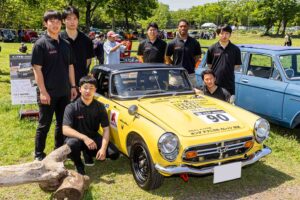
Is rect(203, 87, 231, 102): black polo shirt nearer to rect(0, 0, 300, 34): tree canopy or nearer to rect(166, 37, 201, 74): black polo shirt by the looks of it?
rect(166, 37, 201, 74): black polo shirt

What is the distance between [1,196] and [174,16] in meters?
128

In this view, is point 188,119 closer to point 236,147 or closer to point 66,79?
point 236,147

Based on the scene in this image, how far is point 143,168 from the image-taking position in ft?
14.6

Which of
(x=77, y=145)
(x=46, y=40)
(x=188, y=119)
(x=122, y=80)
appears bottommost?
(x=77, y=145)

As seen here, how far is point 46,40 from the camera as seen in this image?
15.4ft

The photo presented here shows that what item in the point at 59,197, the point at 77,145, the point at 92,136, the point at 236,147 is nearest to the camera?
the point at 59,197

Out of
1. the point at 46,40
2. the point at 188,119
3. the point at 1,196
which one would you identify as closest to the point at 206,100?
the point at 188,119

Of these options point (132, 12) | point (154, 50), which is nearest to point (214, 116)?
point (154, 50)

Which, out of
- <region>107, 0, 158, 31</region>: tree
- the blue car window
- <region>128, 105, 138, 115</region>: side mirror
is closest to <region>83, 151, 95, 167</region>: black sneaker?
<region>128, 105, 138, 115</region>: side mirror

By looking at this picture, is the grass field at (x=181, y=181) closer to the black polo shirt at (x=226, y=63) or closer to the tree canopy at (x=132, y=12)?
the black polo shirt at (x=226, y=63)

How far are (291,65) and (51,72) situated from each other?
4631 mm

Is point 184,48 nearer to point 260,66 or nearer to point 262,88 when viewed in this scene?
point 262,88

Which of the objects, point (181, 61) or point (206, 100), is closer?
point (206, 100)

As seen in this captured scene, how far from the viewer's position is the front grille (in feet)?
13.2
